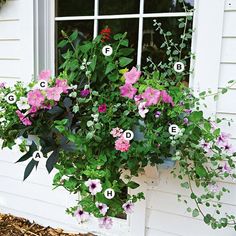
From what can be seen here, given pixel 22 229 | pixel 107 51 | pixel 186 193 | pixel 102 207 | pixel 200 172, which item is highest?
pixel 107 51

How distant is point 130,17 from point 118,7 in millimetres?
116

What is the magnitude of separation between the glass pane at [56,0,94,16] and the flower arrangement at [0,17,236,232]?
583 millimetres

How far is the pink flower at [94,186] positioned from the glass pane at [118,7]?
1079 millimetres

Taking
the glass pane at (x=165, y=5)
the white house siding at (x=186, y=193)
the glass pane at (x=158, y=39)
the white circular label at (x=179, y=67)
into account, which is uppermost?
the glass pane at (x=165, y=5)

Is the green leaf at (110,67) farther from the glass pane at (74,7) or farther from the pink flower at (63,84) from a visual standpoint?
the glass pane at (74,7)

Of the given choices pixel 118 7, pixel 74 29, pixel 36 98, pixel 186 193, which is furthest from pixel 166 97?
pixel 74 29

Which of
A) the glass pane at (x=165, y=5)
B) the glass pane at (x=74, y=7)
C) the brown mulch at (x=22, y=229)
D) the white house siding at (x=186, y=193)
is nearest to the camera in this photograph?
the white house siding at (x=186, y=193)

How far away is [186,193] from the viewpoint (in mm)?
1758

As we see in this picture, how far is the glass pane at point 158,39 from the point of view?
175 cm

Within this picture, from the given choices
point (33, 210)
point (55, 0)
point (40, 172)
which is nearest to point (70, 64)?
point (55, 0)

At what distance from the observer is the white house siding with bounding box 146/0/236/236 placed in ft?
5.04

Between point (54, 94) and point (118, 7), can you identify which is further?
point (118, 7)

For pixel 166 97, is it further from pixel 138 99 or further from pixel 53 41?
pixel 53 41

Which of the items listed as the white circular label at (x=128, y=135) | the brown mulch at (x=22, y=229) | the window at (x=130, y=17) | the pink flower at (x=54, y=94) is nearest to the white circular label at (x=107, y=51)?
the pink flower at (x=54, y=94)
